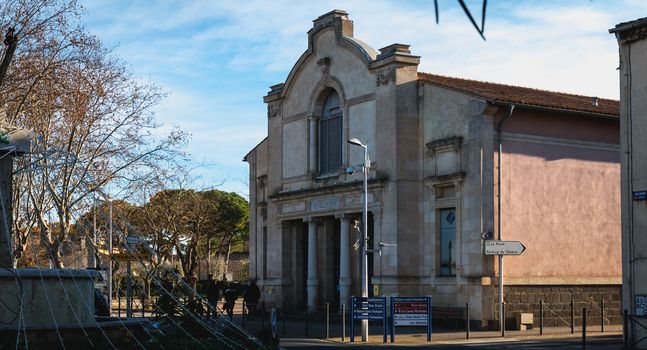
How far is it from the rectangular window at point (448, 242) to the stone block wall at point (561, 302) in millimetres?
2551

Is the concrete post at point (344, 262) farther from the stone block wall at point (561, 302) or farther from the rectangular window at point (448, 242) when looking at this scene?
the stone block wall at point (561, 302)

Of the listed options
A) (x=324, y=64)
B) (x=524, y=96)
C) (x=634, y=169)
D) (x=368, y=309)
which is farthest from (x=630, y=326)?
(x=324, y=64)

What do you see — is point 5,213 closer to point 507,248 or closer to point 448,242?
point 507,248

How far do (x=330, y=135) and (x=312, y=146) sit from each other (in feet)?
3.21

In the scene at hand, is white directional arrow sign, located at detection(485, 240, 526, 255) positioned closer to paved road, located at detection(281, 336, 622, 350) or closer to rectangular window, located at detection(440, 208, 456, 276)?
paved road, located at detection(281, 336, 622, 350)

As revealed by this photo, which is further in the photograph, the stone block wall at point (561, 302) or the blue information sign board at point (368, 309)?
the stone block wall at point (561, 302)

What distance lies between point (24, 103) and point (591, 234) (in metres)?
21.3

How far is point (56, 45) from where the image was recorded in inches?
1378

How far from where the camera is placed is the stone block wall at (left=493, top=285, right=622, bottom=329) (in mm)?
34594

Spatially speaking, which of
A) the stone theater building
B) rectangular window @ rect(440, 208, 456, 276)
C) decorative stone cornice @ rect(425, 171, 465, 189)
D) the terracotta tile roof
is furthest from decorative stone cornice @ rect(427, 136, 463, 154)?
rectangular window @ rect(440, 208, 456, 276)

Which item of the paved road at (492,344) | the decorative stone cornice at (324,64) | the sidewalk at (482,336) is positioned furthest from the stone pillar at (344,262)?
the paved road at (492,344)

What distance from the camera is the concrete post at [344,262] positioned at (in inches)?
1569

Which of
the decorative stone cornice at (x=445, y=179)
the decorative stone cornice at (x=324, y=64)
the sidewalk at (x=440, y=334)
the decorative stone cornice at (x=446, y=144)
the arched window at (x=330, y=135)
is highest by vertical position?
the decorative stone cornice at (x=324, y=64)

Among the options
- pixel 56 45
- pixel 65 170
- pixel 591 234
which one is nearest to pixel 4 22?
pixel 56 45
